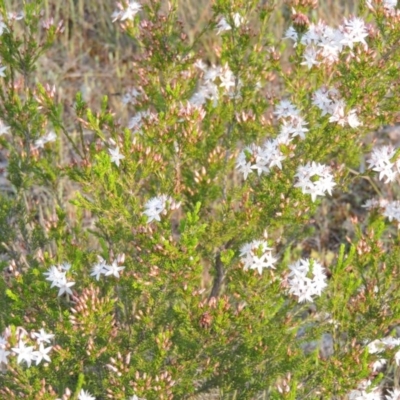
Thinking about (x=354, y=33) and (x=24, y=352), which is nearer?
(x=24, y=352)

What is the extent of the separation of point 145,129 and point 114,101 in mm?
3932

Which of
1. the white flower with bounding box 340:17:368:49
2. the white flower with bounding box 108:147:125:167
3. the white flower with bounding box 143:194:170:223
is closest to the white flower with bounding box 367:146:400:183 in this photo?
the white flower with bounding box 340:17:368:49

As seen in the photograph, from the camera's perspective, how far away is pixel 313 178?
3207mm

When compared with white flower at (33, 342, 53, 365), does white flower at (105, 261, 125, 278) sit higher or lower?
higher

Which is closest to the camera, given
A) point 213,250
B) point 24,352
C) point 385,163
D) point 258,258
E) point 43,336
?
point 24,352

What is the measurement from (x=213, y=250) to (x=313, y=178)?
82 centimetres

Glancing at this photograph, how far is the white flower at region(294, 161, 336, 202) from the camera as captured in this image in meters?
3.15

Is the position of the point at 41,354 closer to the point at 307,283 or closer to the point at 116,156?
the point at 116,156

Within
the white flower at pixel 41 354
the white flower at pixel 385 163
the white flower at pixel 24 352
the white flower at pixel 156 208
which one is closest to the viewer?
the white flower at pixel 24 352

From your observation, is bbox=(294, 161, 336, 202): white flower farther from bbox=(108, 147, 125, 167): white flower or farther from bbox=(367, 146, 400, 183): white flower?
bbox=(108, 147, 125, 167): white flower

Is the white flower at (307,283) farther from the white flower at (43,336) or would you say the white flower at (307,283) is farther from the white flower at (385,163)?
the white flower at (43,336)

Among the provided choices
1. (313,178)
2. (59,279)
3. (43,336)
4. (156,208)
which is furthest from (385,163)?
(43,336)

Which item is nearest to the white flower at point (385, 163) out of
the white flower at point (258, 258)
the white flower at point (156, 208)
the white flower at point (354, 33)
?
the white flower at point (354, 33)

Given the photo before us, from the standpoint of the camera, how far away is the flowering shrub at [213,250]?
303 centimetres
